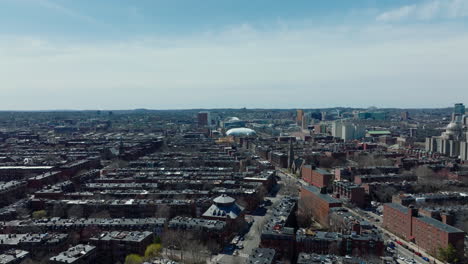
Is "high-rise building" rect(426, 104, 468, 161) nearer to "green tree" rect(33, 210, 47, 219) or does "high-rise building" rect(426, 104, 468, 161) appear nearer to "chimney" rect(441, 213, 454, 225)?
"chimney" rect(441, 213, 454, 225)

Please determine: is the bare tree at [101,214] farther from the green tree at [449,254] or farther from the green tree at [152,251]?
the green tree at [449,254]

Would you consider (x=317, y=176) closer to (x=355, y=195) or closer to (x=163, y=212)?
(x=355, y=195)

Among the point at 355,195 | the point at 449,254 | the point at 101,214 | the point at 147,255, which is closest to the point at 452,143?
the point at 355,195

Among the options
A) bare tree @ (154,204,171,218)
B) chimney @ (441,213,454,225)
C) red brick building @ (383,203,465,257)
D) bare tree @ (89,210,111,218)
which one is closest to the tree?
bare tree @ (89,210,111,218)

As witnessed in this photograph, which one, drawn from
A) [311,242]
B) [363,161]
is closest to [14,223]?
[311,242]

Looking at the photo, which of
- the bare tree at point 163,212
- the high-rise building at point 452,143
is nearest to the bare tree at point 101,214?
the bare tree at point 163,212

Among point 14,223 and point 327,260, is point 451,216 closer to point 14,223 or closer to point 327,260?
point 327,260

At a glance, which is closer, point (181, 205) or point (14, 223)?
point (14, 223)
